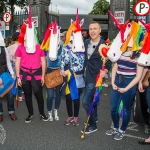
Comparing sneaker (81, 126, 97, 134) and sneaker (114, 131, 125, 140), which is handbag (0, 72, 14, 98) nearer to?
sneaker (81, 126, 97, 134)

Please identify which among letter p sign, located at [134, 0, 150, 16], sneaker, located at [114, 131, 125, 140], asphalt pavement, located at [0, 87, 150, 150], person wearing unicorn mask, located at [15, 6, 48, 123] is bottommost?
asphalt pavement, located at [0, 87, 150, 150]

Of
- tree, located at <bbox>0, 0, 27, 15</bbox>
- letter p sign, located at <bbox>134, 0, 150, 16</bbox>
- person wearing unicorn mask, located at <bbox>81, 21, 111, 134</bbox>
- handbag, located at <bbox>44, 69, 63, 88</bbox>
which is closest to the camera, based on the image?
person wearing unicorn mask, located at <bbox>81, 21, 111, 134</bbox>

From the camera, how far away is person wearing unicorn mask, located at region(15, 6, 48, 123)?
13.4ft

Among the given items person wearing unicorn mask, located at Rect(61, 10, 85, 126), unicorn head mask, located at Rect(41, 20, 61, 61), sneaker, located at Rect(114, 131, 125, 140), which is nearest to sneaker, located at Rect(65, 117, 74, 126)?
person wearing unicorn mask, located at Rect(61, 10, 85, 126)

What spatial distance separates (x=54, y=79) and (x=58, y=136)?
100 cm

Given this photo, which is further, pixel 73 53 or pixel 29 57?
pixel 29 57

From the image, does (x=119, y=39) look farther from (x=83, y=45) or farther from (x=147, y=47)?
(x=83, y=45)

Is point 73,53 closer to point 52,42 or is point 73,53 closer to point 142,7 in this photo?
point 52,42

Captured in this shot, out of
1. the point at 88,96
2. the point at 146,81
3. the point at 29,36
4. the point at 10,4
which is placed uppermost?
the point at 10,4

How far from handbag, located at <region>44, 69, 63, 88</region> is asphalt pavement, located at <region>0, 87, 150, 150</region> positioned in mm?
743

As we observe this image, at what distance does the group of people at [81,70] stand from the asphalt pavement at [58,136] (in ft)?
0.43

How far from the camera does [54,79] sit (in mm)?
4305

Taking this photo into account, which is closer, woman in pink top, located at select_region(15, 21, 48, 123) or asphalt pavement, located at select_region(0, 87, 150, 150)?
asphalt pavement, located at select_region(0, 87, 150, 150)

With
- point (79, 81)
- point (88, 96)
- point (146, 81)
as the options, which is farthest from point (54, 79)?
point (146, 81)
